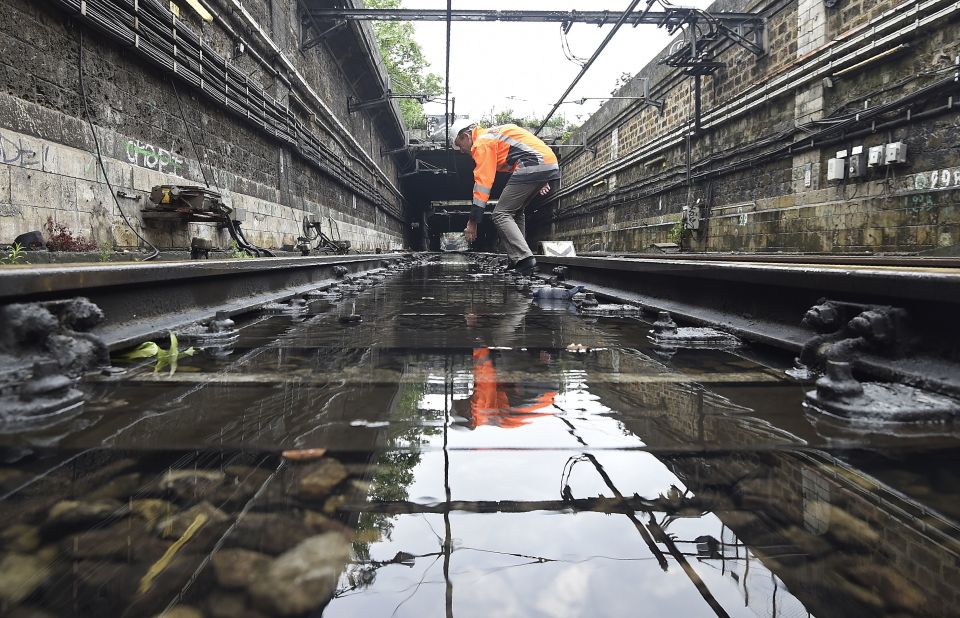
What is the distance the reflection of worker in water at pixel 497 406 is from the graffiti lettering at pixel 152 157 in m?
6.23

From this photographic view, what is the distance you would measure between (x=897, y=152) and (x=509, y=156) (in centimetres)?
596

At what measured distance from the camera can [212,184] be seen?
8.39 meters

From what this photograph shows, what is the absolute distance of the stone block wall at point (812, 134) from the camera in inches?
A: 308

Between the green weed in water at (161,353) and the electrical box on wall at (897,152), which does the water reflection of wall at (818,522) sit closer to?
the green weed in water at (161,353)

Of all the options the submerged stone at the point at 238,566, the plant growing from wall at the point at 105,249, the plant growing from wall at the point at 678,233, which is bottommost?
the submerged stone at the point at 238,566

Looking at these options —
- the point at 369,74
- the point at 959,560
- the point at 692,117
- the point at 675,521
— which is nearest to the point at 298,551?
the point at 675,521

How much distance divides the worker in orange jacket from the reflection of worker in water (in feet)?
17.9

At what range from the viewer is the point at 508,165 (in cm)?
783

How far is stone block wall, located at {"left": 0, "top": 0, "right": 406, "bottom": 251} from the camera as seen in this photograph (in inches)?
183

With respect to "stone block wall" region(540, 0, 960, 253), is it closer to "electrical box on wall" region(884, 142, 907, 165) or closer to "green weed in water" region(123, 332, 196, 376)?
"electrical box on wall" region(884, 142, 907, 165)

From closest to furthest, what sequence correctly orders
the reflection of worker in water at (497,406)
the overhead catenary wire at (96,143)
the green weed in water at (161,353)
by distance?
1. the reflection of worker in water at (497,406)
2. the green weed in water at (161,353)
3. the overhead catenary wire at (96,143)

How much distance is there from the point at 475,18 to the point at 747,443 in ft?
46.5

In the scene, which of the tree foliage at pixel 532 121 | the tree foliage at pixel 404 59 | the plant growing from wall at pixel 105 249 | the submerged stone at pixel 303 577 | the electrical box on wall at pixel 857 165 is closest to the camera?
the submerged stone at pixel 303 577

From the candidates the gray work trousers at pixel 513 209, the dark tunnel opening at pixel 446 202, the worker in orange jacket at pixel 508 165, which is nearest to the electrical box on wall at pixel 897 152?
the worker in orange jacket at pixel 508 165
